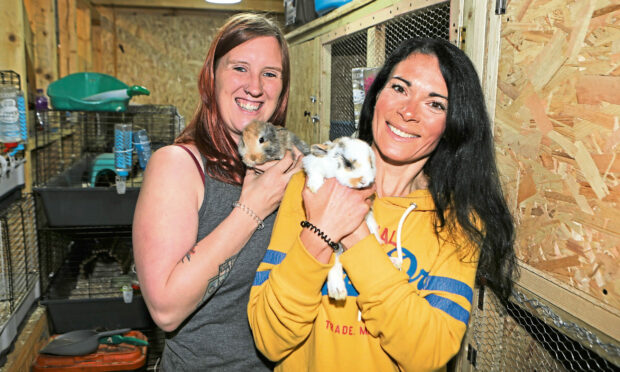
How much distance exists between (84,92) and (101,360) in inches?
74.3

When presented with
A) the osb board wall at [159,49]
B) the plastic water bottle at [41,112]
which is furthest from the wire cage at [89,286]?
the osb board wall at [159,49]

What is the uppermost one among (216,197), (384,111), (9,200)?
(384,111)

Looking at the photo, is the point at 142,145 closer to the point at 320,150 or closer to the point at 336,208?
the point at 320,150

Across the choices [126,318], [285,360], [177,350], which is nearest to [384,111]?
[285,360]

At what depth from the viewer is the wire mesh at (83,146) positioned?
284 centimetres

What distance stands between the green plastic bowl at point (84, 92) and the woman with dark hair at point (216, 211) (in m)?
1.80

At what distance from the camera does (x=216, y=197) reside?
1.22m

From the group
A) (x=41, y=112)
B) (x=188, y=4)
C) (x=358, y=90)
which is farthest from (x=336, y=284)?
(x=188, y=4)

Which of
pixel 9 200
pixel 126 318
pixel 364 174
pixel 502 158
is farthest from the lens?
pixel 126 318

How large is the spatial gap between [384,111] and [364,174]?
0.65ft

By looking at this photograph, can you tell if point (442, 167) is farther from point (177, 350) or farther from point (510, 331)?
point (177, 350)

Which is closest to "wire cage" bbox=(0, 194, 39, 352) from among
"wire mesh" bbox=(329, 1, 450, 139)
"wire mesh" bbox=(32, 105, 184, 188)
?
"wire mesh" bbox=(32, 105, 184, 188)

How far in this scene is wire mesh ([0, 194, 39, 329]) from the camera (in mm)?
2064

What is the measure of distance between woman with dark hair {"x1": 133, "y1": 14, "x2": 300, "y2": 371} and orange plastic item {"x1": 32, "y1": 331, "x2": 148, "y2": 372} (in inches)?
59.2
